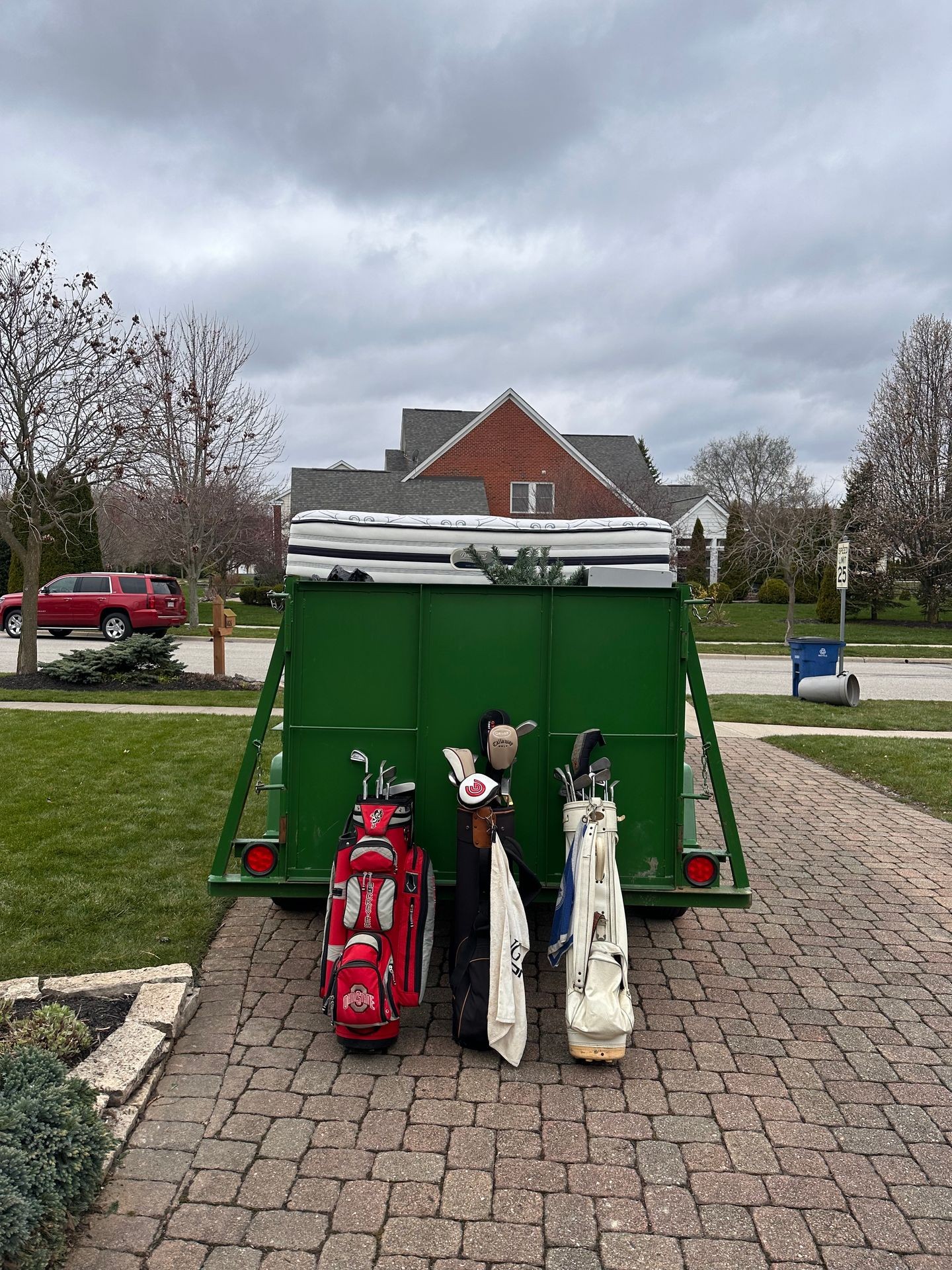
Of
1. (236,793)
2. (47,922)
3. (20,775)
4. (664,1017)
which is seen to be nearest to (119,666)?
(20,775)

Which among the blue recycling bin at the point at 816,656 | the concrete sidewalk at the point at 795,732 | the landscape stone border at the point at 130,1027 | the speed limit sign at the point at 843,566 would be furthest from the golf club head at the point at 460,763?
the speed limit sign at the point at 843,566

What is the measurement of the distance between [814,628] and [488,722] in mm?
31055

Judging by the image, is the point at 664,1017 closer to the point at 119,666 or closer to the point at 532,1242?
the point at 532,1242

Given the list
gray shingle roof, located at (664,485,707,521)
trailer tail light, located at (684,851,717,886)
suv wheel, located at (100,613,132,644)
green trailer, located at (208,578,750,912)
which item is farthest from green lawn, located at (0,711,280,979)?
gray shingle roof, located at (664,485,707,521)

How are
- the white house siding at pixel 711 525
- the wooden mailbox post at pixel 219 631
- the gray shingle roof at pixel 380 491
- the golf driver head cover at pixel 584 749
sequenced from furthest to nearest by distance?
1. the white house siding at pixel 711 525
2. the gray shingle roof at pixel 380 491
3. the wooden mailbox post at pixel 219 631
4. the golf driver head cover at pixel 584 749

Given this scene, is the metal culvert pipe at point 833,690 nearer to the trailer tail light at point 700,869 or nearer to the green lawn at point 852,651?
the green lawn at point 852,651

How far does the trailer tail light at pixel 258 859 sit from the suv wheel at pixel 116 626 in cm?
2039

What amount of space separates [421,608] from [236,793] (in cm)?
117

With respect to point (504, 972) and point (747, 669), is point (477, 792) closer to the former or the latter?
point (504, 972)

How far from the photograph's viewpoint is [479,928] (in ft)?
12.2

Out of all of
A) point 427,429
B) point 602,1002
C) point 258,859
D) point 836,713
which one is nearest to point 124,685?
point 836,713

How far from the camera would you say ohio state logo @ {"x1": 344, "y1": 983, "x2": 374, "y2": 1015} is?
3537mm

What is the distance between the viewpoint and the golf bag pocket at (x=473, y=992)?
369cm

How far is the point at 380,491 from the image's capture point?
1312 inches
